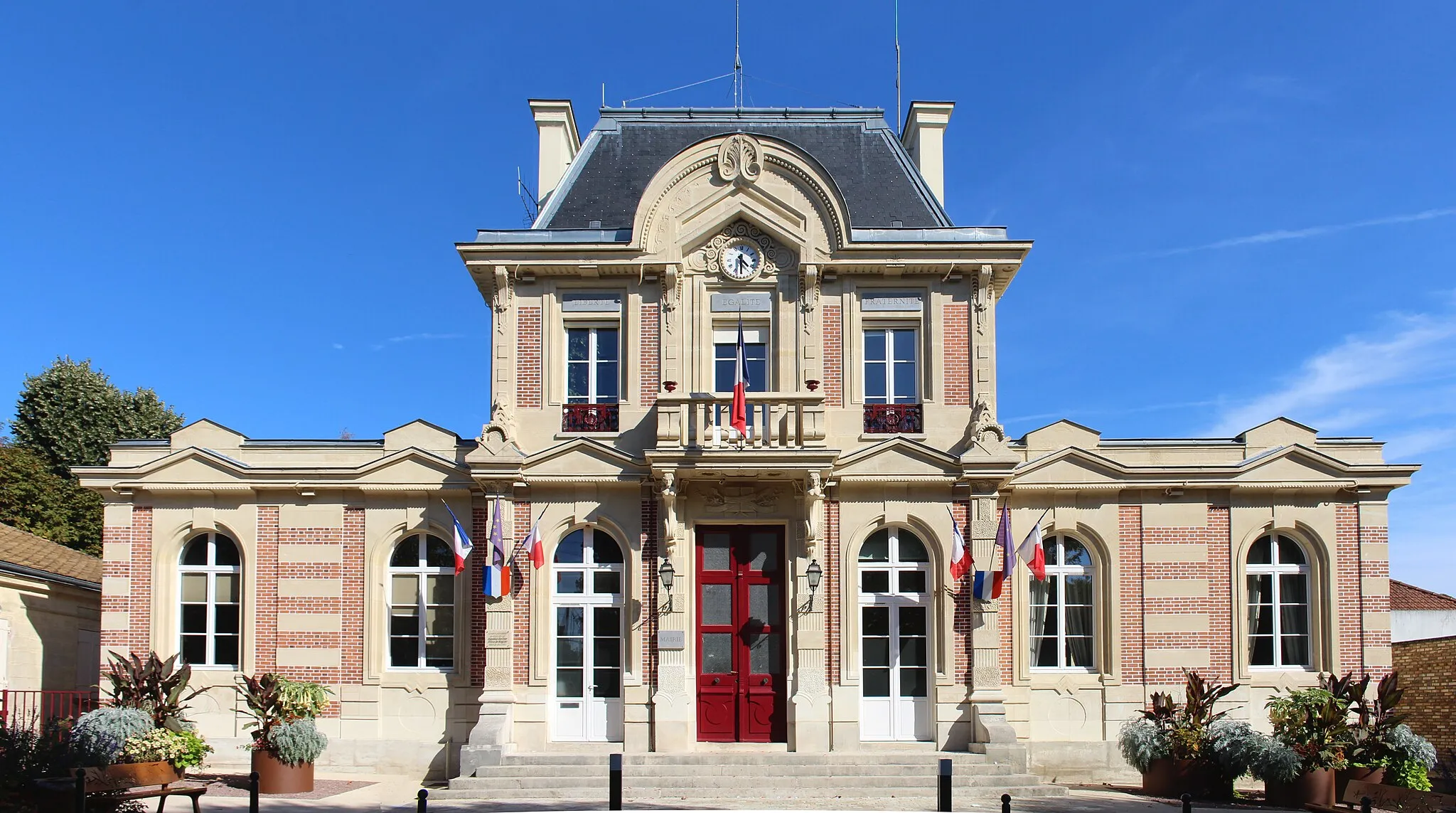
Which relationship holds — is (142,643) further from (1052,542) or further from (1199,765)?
(1199,765)

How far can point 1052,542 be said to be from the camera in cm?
1977

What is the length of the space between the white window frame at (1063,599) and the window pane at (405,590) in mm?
9123

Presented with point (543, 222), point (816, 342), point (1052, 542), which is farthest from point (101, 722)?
point (1052, 542)

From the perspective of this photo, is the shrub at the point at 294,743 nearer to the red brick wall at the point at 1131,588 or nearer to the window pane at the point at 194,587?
the window pane at the point at 194,587

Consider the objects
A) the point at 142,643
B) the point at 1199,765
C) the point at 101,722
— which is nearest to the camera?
the point at 101,722

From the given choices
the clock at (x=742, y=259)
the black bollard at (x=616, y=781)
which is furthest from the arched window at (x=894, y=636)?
the black bollard at (x=616, y=781)

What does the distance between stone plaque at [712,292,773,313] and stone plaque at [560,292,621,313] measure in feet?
4.88

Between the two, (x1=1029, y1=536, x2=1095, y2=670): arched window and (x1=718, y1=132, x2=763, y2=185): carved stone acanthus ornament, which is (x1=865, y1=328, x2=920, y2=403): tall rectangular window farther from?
(x1=1029, y1=536, x2=1095, y2=670): arched window

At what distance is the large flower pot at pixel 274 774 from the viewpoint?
55.6 ft

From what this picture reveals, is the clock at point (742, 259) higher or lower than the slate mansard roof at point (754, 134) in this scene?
lower

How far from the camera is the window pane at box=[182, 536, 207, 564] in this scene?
19.7 meters

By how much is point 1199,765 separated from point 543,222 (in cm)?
1229

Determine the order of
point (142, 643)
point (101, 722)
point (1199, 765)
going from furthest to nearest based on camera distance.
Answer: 1. point (142, 643)
2. point (1199, 765)
3. point (101, 722)

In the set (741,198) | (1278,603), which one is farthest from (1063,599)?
(741,198)
